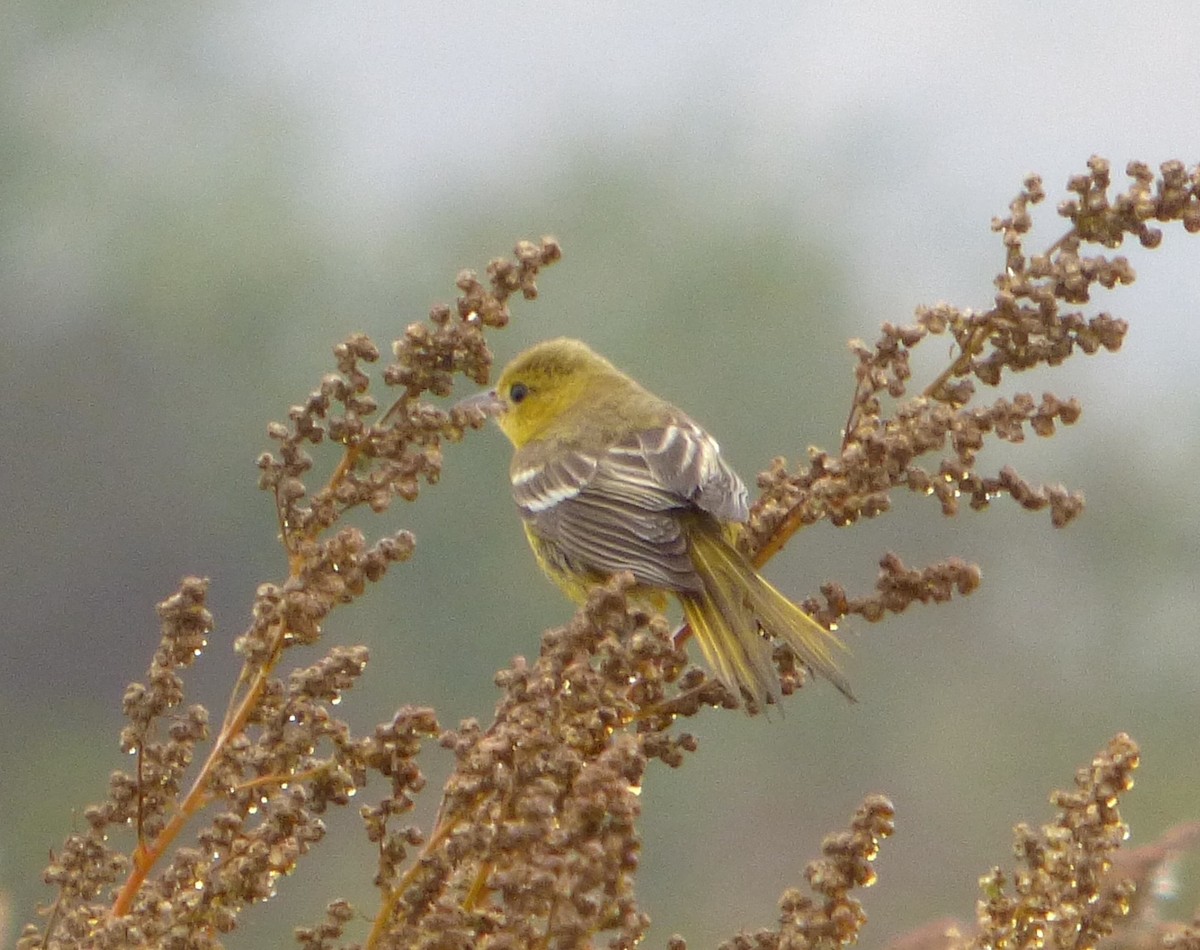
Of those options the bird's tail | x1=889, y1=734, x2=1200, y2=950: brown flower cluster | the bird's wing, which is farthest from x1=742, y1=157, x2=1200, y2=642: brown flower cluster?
the bird's wing

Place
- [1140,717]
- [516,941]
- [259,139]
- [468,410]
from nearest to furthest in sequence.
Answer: [516,941] < [468,410] < [1140,717] < [259,139]

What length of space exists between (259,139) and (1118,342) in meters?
20.7

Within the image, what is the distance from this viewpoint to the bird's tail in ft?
7.64

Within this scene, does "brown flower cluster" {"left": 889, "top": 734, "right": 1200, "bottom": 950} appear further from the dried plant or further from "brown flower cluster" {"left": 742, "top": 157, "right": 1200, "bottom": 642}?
"brown flower cluster" {"left": 742, "top": 157, "right": 1200, "bottom": 642}

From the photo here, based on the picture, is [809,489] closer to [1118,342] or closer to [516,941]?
[1118,342]

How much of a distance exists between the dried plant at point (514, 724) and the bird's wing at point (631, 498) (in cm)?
71

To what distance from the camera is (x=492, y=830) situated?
1.60 metres

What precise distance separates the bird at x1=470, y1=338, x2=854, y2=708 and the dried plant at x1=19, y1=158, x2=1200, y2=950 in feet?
0.47

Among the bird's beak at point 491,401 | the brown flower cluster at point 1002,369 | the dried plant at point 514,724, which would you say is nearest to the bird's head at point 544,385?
the bird's beak at point 491,401

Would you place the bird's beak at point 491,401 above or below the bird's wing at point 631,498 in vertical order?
above

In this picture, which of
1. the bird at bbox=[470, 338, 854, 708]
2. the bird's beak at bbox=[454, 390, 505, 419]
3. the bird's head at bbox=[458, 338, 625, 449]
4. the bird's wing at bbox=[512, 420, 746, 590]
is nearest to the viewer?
the bird at bbox=[470, 338, 854, 708]

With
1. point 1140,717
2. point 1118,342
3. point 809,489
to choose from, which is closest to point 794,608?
point 809,489

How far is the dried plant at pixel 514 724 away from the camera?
157 centimetres

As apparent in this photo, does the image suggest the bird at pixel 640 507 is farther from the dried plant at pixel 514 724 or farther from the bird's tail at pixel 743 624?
the dried plant at pixel 514 724
